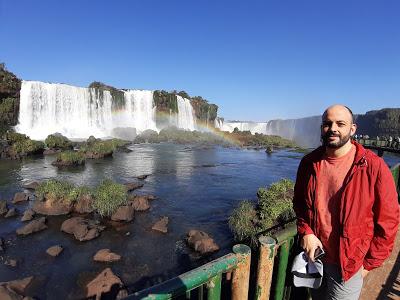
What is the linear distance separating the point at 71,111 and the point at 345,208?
56.0m

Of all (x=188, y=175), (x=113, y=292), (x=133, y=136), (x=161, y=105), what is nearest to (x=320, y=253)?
(x=113, y=292)

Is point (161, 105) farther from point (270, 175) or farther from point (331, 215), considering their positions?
point (331, 215)

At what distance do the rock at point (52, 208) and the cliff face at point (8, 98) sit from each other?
36.9 meters

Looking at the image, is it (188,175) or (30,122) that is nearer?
(188,175)

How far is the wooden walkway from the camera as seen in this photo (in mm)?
4828

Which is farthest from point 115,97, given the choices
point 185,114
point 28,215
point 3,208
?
point 28,215

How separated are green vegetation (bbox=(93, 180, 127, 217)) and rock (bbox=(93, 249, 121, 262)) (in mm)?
3723

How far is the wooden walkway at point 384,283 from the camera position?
4828 millimetres

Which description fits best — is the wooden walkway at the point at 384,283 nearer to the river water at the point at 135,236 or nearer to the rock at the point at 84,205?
the river water at the point at 135,236

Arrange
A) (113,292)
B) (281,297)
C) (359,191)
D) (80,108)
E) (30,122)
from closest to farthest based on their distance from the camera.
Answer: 1. (359,191)
2. (281,297)
3. (113,292)
4. (30,122)
5. (80,108)

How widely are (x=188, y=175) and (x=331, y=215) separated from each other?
Answer: 22.3m

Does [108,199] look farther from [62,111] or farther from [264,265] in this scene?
[62,111]

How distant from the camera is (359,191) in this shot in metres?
3.09

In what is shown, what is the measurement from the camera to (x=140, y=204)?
51.6ft
